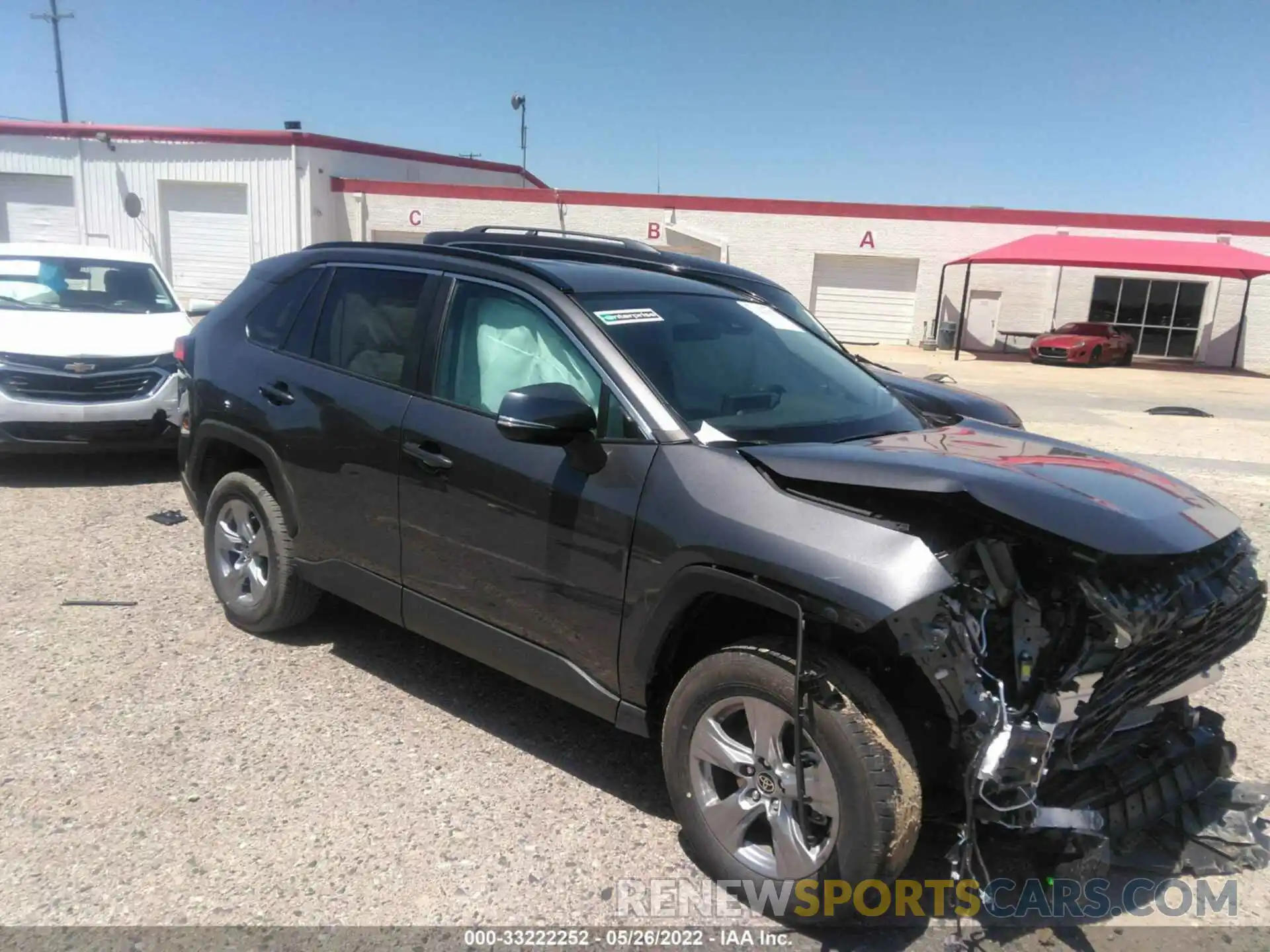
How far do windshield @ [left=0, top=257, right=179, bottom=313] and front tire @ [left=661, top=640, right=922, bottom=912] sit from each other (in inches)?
292

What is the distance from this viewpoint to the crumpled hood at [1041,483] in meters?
2.54

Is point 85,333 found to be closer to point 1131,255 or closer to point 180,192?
point 180,192

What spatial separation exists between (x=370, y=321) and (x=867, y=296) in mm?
27306

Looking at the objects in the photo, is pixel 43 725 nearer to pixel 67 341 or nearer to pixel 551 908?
pixel 551 908

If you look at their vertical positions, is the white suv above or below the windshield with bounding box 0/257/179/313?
below

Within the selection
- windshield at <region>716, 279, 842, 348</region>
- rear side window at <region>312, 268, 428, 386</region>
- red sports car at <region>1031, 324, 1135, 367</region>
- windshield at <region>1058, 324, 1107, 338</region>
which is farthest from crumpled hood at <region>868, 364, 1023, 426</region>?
windshield at <region>1058, 324, 1107, 338</region>

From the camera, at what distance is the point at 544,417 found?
Result: 2990 mm

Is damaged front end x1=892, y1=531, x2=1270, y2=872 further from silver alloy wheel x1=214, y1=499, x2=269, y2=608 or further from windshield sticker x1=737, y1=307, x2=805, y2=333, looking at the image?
silver alloy wheel x1=214, y1=499, x2=269, y2=608

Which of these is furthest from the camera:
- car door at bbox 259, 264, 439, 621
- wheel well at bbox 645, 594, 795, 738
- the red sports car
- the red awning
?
the red sports car

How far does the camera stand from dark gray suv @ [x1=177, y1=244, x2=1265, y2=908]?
2520 millimetres

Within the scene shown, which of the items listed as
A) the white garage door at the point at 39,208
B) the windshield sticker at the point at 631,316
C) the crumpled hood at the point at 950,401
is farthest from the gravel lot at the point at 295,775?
the white garage door at the point at 39,208

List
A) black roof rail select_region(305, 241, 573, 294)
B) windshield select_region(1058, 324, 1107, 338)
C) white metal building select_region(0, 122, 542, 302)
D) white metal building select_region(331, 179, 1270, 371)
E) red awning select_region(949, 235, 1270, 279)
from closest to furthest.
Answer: black roof rail select_region(305, 241, 573, 294)
red awning select_region(949, 235, 1270, 279)
windshield select_region(1058, 324, 1107, 338)
white metal building select_region(331, 179, 1270, 371)
white metal building select_region(0, 122, 542, 302)

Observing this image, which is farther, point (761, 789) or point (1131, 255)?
point (1131, 255)

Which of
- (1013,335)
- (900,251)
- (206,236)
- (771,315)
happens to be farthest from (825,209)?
(771,315)
